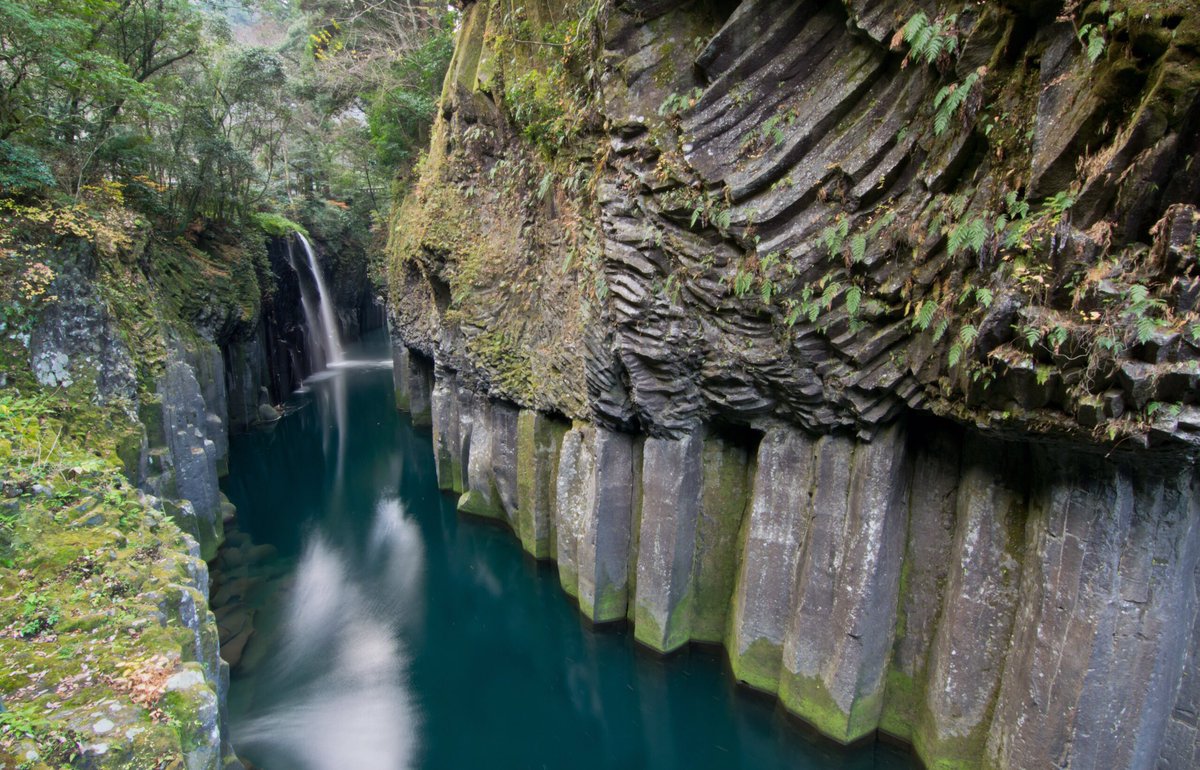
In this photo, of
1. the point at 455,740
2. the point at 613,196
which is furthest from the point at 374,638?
the point at 613,196

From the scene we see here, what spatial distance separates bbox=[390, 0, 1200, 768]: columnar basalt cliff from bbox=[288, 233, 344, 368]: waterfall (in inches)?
775

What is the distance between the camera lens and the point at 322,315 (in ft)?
99.0

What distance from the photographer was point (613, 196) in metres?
8.20

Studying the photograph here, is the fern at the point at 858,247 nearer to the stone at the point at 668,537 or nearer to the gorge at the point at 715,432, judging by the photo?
the gorge at the point at 715,432

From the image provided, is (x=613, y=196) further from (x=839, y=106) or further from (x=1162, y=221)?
(x=1162, y=221)

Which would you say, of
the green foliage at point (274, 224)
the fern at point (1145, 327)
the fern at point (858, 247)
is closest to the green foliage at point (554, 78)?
the fern at point (858, 247)

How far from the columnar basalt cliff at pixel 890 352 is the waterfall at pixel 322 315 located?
19685mm

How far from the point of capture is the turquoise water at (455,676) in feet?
27.0

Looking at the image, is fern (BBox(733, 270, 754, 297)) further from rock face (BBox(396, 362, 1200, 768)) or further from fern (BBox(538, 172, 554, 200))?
fern (BBox(538, 172, 554, 200))

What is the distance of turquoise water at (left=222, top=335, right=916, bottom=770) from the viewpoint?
8227mm

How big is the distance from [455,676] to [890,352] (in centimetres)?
795

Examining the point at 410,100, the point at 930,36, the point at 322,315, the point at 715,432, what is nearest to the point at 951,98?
the point at 930,36

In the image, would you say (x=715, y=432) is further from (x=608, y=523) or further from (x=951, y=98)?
(x=951, y=98)

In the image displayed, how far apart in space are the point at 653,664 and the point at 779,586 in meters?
2.55
